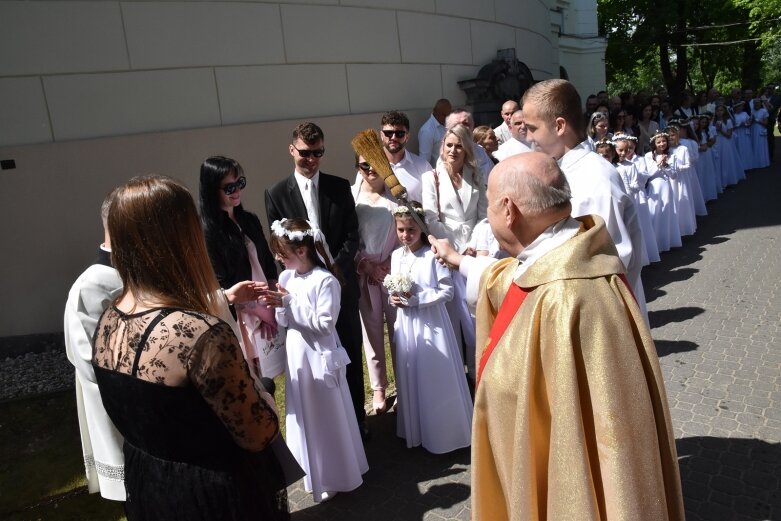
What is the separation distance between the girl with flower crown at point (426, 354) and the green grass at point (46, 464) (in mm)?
1064

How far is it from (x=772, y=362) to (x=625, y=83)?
66347 millimetres

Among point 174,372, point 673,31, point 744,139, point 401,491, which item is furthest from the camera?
point 673,31

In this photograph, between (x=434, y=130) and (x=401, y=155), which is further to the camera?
(x=434, y=130)

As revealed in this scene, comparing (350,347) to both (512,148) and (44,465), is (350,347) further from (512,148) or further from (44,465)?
(512,148)

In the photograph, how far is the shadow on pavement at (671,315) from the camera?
6281 mm

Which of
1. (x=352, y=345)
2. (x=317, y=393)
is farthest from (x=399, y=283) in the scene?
(x=317, y=393)

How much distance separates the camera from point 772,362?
16.4 feet

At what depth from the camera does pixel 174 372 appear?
71.8 inches

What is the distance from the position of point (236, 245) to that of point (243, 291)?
687 mm

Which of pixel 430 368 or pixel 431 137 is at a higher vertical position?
pixel 431 137

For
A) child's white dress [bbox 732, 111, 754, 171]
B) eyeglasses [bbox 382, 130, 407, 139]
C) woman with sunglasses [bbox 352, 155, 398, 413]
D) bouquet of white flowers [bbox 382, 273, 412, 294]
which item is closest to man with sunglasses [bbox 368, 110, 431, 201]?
eyeglasses [bbox 382, 130, 407, 139]

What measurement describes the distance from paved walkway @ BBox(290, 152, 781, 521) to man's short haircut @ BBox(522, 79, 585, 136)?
2237 millimetres

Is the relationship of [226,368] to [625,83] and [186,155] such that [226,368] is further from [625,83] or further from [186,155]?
[625,83]

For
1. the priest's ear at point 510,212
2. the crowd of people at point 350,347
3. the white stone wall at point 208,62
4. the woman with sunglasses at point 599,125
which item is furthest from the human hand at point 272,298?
the woman with sunglasses at point 599,125
